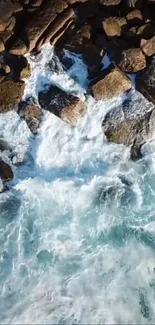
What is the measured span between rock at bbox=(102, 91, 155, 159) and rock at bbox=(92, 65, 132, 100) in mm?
343

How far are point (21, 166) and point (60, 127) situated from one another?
4.36 ft

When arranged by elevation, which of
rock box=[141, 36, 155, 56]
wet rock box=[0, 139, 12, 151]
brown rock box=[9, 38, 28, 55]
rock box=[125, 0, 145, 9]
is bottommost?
wet rock box=[0, 139, 12, 151]

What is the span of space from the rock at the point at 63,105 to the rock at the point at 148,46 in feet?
6.45

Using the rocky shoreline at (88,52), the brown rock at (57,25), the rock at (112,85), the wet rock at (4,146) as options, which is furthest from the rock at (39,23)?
the wet rock at (4,146)

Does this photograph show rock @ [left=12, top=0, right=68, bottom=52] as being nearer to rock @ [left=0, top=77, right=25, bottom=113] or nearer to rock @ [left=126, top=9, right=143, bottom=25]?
rock @ [left=0, top=77, right=25, bottom=113]

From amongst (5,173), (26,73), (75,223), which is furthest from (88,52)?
(75,223)

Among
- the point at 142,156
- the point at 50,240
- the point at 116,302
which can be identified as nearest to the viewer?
the point at 116,302

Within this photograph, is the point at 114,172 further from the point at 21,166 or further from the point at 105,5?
the point at 105,5

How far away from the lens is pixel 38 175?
12156 mm

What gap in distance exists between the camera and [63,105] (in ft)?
40.2

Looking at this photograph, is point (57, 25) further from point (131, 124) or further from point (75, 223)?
point (75, 223)

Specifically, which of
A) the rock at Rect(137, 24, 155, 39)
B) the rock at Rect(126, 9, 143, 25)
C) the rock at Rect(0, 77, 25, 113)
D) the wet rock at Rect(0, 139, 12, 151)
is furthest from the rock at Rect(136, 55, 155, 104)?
the wet rock at Rect(0, 139, 12, 151)

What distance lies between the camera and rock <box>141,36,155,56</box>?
1227 cm

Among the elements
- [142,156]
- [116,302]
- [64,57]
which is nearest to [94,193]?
[142,156]
